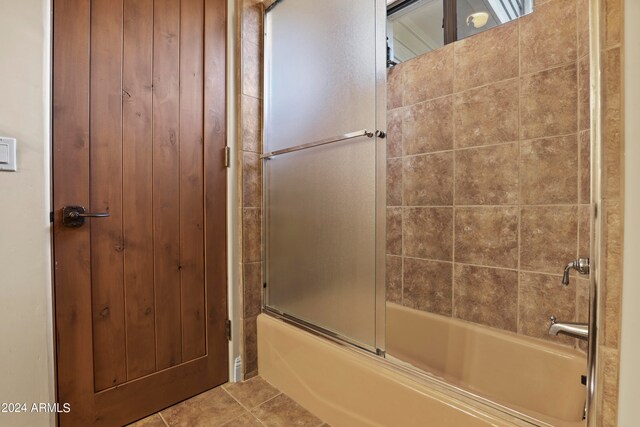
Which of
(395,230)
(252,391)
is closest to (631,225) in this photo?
(395,230)

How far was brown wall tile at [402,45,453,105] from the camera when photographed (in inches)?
62.7

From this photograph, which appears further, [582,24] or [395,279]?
[395,279]

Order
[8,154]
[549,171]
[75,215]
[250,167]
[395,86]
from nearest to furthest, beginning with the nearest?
[8,154], [75,215], [549,171], [250,167], [395,86]

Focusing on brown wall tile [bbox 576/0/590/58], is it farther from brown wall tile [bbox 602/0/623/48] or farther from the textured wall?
brown wall tile [bbox 602/0/623/48]

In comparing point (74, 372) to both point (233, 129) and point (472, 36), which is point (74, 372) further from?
point (472, 36)

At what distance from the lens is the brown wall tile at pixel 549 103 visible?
122 cm

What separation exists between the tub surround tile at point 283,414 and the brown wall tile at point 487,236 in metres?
1.05

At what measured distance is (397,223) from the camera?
5.93ft

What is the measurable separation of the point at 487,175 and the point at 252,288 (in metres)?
1.35

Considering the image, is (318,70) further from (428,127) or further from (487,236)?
(487,236)

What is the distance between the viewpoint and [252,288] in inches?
64.9

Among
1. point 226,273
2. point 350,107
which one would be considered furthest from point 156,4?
point 226,273

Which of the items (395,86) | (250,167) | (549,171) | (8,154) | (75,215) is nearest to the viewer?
(8,154)

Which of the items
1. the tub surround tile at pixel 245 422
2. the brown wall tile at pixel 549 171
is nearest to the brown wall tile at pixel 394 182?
the brown wall tile at pixel 549 171
